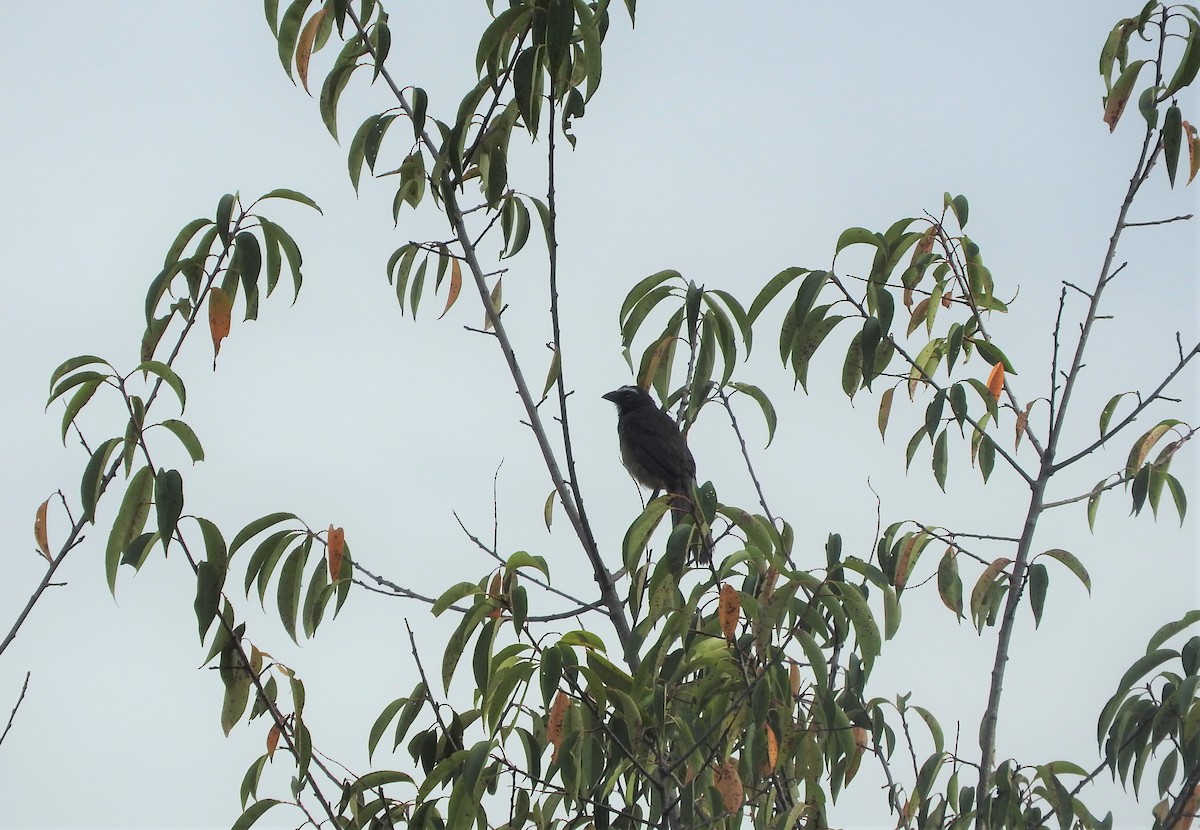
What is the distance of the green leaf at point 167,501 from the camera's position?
2.66 metres

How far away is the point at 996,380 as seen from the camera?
405cm

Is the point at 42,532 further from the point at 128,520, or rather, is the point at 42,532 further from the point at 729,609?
the point at 729,609

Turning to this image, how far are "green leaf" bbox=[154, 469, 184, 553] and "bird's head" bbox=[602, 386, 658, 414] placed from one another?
7526 mm

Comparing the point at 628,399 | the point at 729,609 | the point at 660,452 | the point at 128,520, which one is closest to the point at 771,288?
the point at 729,609

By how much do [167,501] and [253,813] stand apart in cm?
110

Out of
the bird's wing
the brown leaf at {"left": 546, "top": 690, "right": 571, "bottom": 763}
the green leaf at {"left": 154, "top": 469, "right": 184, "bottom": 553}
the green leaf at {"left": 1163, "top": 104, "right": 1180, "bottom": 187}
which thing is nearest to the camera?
the green leaf at {"left": 154, "top": 469, "right": 184, "bottom": 553}

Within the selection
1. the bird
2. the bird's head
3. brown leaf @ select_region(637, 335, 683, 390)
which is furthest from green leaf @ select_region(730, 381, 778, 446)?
the bird's head

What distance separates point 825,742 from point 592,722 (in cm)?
91

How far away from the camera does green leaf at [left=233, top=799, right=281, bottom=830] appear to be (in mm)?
3287

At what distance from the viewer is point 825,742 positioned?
3.64 m

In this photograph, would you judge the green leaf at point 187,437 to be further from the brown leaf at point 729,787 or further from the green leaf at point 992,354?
the green leaf at point 992,354

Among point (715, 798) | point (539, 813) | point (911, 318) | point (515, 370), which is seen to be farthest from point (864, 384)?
point (539, 813)

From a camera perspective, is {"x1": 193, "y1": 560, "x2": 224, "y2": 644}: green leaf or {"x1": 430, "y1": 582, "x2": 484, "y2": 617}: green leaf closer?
{"x1": 193, "y1": 560, "x2": 224, "y2": 644}: green leaf

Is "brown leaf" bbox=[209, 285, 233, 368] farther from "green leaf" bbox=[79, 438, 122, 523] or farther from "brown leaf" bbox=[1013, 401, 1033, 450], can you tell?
"brown leaf" bbox=[1013, 401, 1033, 450]
